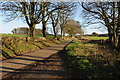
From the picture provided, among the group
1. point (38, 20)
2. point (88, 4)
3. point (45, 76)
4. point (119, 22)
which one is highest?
point (88, 4)

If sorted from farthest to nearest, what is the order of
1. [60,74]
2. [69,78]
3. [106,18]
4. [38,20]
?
[38,20]
[106,18]
[60,74]
[69,78]

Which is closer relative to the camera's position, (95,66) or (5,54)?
(95,66)

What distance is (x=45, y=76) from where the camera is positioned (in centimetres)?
354

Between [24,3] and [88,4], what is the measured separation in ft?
29.7

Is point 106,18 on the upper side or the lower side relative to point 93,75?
upper

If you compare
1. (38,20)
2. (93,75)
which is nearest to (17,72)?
(93,75)

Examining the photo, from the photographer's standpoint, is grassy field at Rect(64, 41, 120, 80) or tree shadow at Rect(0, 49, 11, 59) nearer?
grassy field at Rect(64, 41, 120, 80)

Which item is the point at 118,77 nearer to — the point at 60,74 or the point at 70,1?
the point at 60,74

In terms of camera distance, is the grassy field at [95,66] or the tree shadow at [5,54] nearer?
the grassy field at [95,66]

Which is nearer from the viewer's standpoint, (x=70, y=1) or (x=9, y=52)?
(x=9, y=52)

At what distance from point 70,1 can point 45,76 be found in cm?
1130

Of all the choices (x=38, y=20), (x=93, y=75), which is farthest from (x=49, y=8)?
(x=93, y=75)

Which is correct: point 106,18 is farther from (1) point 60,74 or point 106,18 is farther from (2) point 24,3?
(2) point 24,3

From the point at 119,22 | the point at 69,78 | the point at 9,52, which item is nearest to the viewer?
the point at 69,78
